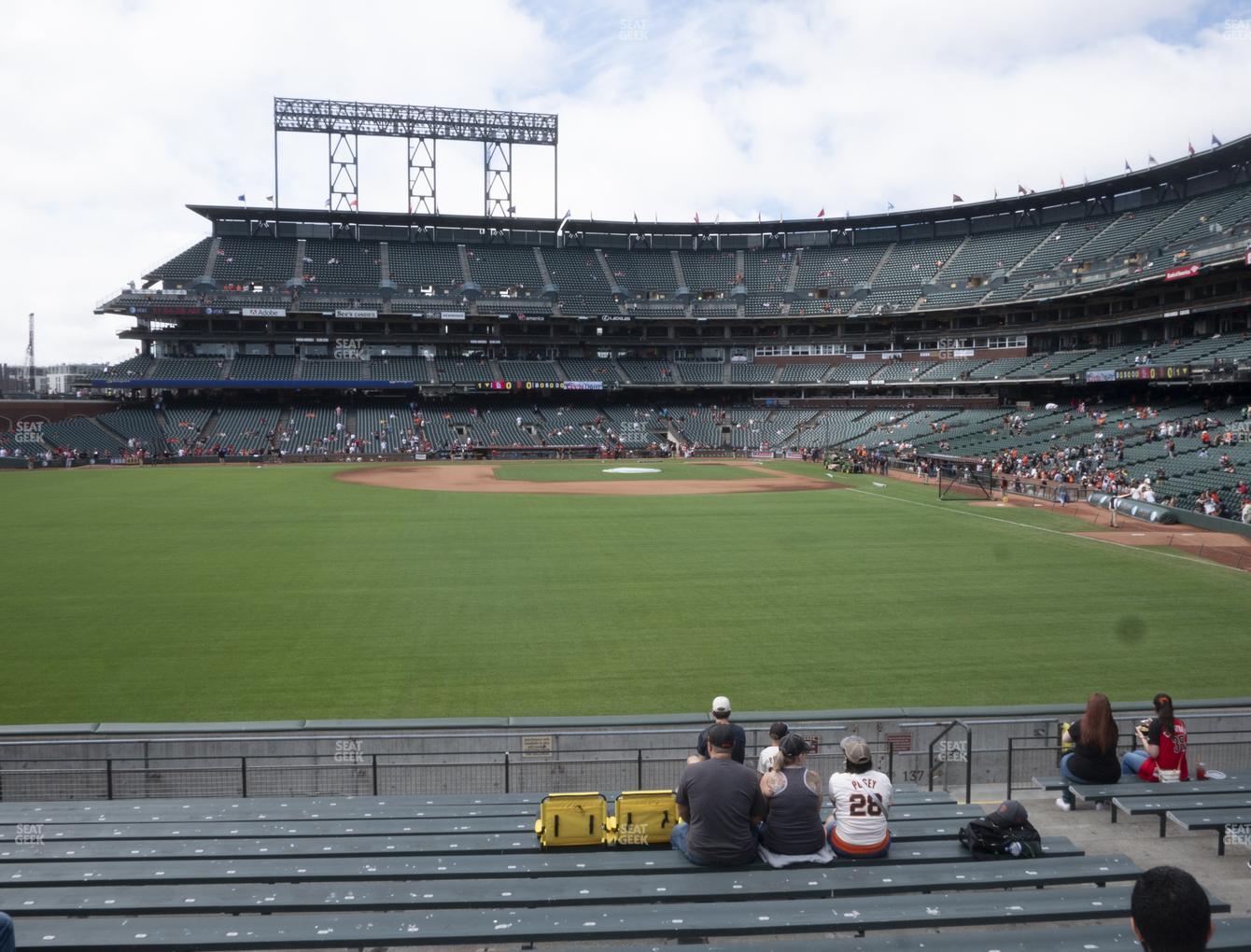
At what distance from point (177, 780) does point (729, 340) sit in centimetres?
8835

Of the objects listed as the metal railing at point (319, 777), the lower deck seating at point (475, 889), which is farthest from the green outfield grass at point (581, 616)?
the lower deck seating at point (475, 889)

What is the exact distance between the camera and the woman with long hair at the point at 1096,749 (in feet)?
30.1

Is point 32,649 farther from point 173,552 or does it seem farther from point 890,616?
point 890,616

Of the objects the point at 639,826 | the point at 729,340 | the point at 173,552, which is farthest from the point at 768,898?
the point at 729,340

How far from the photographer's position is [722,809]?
6648 millimetres

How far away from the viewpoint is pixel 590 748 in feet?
35.4

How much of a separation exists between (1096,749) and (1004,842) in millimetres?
2944

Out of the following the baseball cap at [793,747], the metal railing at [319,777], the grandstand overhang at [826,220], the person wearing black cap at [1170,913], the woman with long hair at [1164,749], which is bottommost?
the metal railing at [319,777]

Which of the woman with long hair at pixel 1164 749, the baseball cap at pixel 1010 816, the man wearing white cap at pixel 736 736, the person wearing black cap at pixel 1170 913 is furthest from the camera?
the woman with long hair at pixel 1164 749

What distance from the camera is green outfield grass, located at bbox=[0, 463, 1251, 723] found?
15180mm

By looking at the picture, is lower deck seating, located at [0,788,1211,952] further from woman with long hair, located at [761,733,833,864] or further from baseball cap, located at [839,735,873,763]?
baseball cap, located at [839,735,873,763]

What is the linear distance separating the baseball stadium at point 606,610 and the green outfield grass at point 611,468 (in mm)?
1139

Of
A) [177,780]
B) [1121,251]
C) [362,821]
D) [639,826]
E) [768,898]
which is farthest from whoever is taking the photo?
[1121,251]

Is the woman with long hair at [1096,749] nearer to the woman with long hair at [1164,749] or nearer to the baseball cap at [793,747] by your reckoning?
the woman with long hair at [1164,749]
